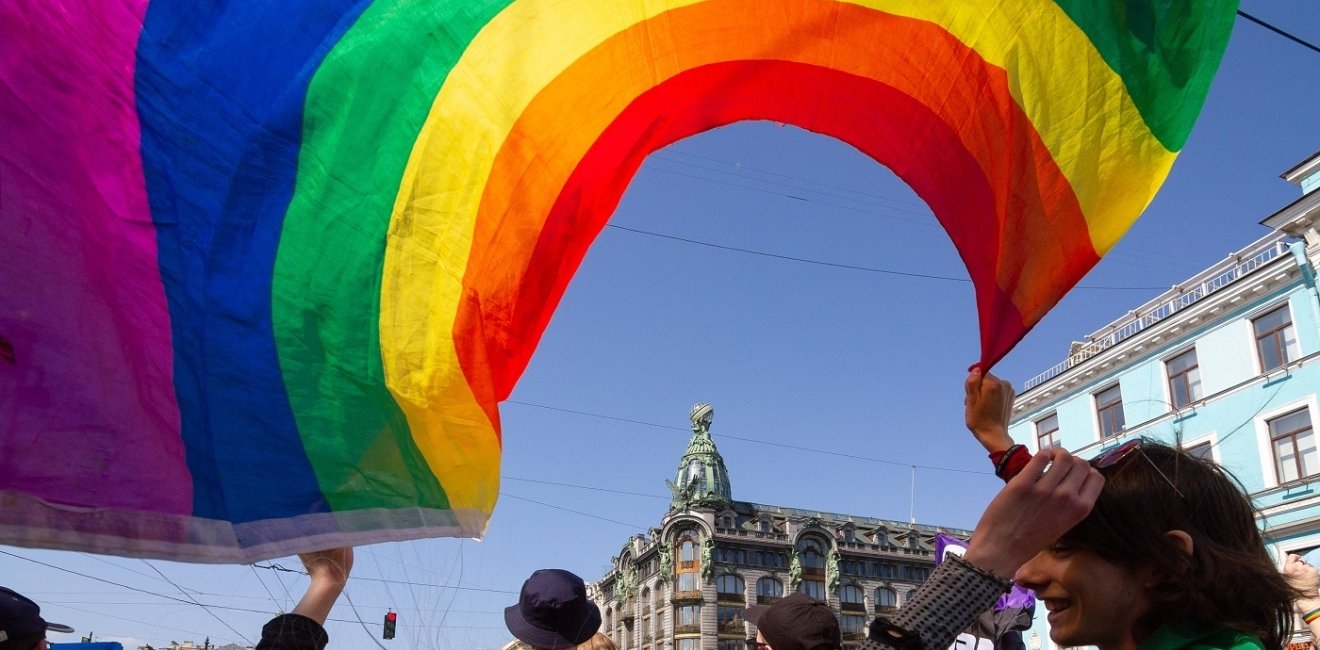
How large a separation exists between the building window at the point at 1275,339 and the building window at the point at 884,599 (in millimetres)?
50670

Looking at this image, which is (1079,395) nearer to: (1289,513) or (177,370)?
(1289,513)

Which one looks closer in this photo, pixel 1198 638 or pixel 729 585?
pixel 1198 638

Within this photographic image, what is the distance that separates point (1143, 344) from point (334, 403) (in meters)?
25.6

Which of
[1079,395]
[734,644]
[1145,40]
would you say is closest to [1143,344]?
[1079,395]

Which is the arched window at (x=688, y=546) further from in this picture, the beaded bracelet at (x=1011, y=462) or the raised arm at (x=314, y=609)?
the beaded bracelet at (x=1011, y=462)

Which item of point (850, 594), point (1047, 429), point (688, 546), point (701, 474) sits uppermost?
point (701, 474)

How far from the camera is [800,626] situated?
3564 mm

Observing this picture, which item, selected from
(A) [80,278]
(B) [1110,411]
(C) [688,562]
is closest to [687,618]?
(C) [688,562]

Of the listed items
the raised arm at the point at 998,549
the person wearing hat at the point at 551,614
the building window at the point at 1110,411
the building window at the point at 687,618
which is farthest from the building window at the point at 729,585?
the raised arm at the point at 998,549

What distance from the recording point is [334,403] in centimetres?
270

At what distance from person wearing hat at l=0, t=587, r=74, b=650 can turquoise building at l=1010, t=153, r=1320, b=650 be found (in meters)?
19.0

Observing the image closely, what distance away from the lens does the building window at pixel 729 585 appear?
65.2m

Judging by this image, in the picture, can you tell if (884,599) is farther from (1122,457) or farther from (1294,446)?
(1122,457)

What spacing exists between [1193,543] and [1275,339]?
23777 millimetres
